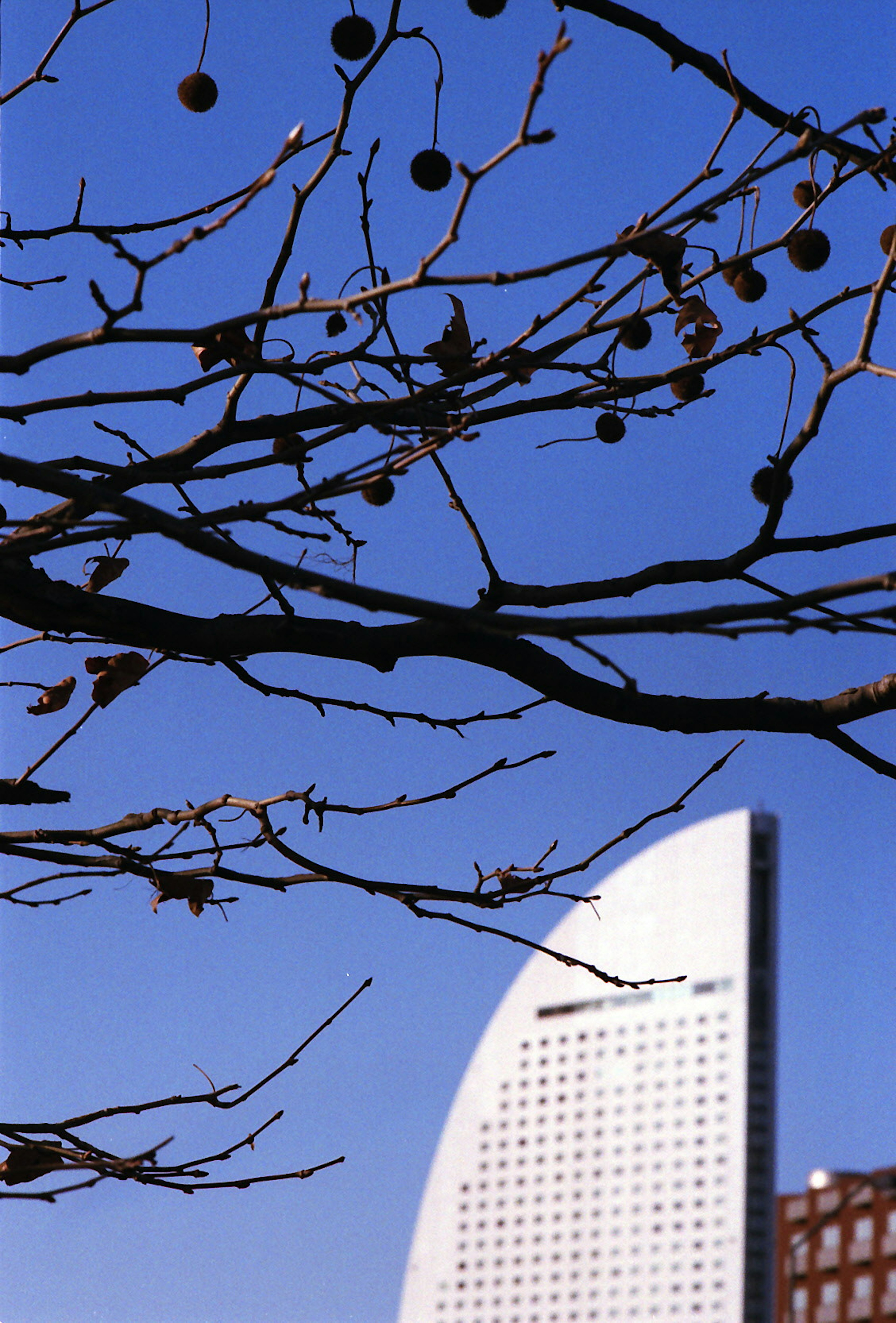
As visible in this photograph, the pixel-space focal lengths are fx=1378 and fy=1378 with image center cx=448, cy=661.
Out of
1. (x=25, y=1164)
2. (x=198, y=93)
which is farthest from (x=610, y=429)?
(x=25, y=1164)

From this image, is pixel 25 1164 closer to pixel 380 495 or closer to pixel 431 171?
pixel 380 495

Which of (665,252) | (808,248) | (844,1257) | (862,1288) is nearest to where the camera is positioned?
(665,252)

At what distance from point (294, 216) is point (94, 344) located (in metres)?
0.36

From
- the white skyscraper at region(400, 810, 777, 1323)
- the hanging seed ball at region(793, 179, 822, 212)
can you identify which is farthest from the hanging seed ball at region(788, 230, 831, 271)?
the white skyscraper at region(400, 810, 777, 1323)

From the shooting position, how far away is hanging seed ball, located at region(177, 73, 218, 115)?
1706 millimetres

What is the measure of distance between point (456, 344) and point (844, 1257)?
121 ft

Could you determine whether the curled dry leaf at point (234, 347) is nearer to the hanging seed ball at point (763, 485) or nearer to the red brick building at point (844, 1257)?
the hanging seed ball at point (763, 485)

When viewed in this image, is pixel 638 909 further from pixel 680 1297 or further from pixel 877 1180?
pixel 877 1180

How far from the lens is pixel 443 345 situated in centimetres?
140

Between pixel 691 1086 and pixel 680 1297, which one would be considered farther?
pixel 691 1086

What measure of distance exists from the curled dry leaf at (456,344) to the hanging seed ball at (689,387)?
0.34m

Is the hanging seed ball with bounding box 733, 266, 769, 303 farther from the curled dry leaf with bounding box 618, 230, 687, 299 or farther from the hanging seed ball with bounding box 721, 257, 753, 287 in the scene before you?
the curled dry leaf with bounding box 618, 230, 687, 299

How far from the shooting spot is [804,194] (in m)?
1.65

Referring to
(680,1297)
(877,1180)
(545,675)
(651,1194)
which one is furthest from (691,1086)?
(545,675)
